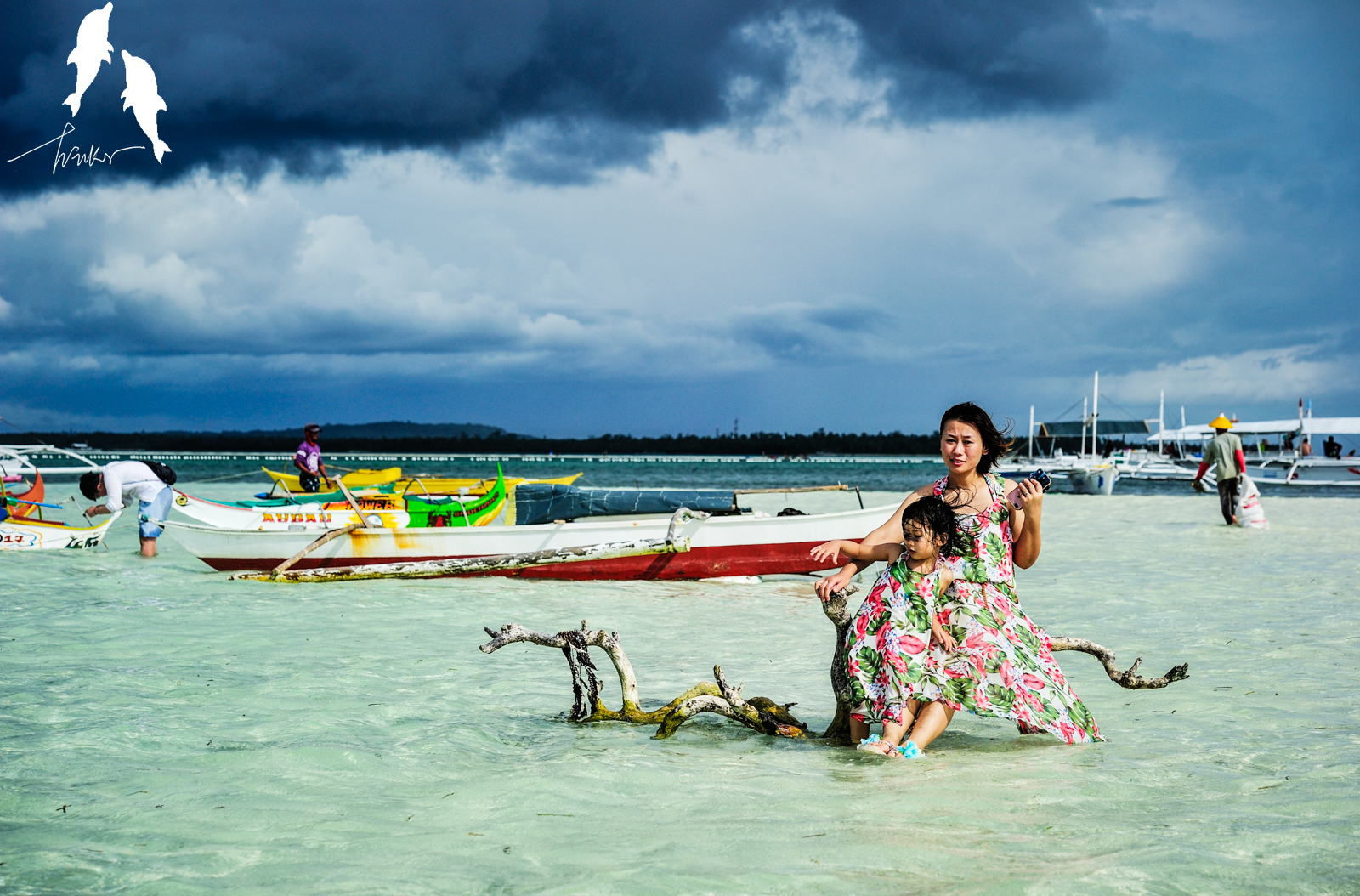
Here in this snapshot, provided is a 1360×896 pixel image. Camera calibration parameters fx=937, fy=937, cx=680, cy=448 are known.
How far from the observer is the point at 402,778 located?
440 centimetres

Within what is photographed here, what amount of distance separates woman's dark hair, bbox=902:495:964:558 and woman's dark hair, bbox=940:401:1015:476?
12.9 inches

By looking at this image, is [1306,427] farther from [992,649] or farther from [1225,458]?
[992,649]

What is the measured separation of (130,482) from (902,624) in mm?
13911

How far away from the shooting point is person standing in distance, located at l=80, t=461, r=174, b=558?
14.1 metres

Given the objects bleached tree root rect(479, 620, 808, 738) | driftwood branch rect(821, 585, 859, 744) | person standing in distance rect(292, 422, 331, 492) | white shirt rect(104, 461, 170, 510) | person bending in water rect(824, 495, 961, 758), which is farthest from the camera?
person standing in distance rect(292, 422, 331, 492)

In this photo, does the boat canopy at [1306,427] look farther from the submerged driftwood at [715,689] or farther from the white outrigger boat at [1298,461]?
the submerged driftwood at [715,689]

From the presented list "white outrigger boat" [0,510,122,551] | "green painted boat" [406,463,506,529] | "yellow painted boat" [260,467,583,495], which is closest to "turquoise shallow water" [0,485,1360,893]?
"green painted boat" [406,463,506,529]

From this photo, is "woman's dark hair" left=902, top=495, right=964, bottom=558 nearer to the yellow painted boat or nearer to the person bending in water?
the person bending in water

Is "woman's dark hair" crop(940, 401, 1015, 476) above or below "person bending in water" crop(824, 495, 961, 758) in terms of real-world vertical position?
above

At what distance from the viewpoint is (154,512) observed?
14.6 metres

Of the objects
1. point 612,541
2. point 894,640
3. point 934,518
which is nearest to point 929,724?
point 894,640

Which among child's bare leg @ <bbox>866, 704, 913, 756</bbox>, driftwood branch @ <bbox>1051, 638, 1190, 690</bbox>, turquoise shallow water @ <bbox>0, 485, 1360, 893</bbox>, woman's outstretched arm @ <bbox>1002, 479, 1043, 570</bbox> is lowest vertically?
turquoise shallow water @ <bbox>0, 485, 1360, 893</bbox>

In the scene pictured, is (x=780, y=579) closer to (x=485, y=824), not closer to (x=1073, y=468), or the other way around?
(x=485, y=824)

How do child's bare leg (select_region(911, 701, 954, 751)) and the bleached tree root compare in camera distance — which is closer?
child's bare leg (select_region(911, 701, 954, 751))
